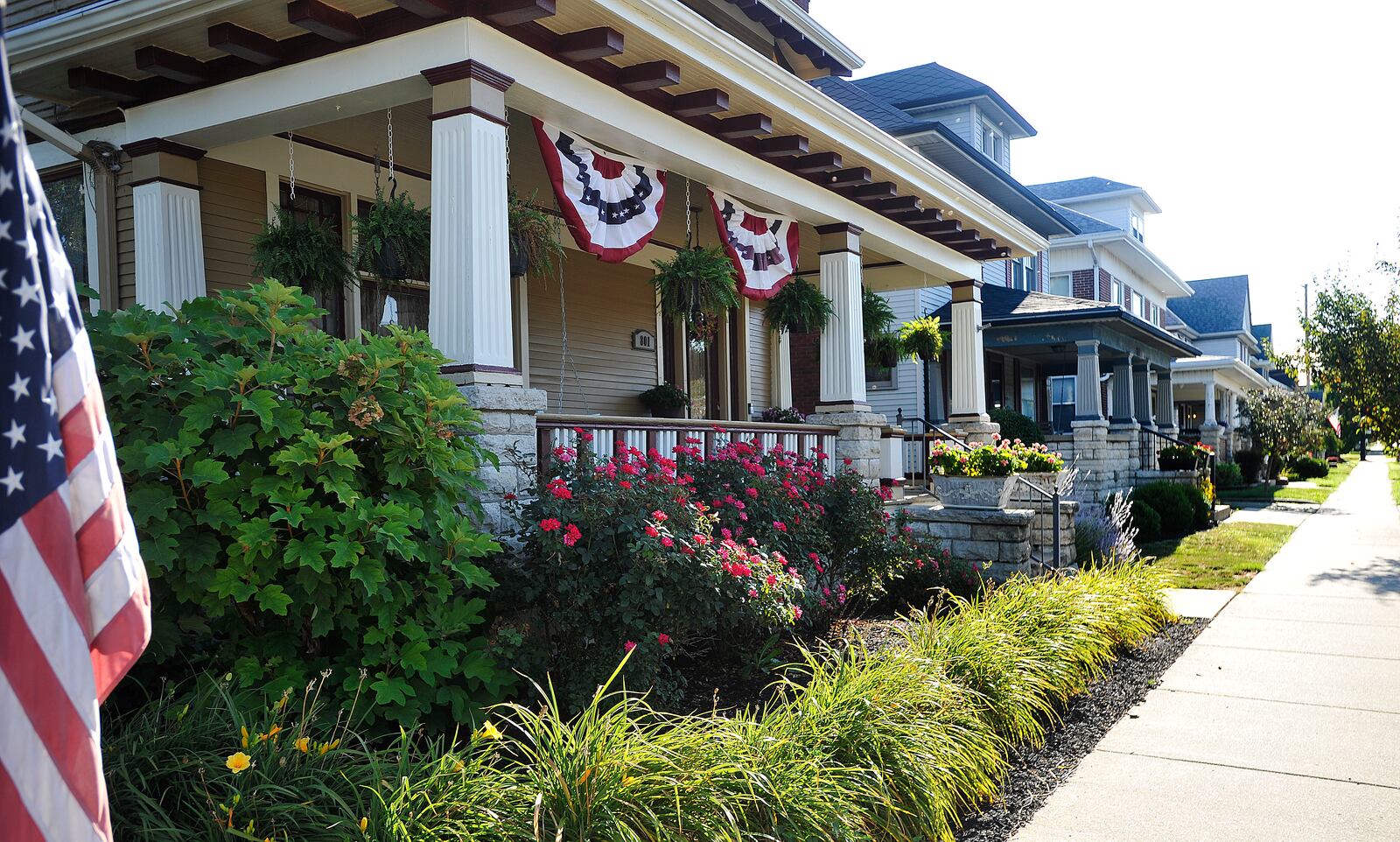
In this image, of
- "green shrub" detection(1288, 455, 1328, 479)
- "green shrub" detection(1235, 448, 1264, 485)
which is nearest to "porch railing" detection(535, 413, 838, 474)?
"green shrub" detection(1235, 448, 1264, 485)

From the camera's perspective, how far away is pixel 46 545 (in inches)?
62.2

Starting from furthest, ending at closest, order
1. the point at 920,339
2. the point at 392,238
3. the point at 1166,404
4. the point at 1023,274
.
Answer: the point at 1166,404 → the point at 1023,274 → the point at 920,339 → the point at 392,238

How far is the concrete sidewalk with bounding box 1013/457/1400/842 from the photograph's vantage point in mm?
4305

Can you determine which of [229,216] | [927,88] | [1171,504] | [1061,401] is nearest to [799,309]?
[229,216]

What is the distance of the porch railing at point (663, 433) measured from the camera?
681cm

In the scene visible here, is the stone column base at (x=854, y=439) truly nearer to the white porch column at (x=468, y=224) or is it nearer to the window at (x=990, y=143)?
the white porch column at (x=468, y=224)

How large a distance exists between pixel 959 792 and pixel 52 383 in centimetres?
396

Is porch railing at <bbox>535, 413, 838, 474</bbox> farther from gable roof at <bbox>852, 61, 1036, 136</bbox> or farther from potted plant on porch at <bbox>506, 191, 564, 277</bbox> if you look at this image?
gable roof at <bbox>852, 61, 1036, 136</bbox>

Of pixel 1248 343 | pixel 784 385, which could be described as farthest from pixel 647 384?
pixel 1248 343

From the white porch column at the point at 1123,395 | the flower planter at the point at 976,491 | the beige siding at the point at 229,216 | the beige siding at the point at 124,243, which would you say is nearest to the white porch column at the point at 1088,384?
the white porch column at the point at 1123,395

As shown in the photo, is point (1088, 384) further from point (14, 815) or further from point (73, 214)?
point (14, 815)

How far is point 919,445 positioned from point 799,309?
6923 millimetres

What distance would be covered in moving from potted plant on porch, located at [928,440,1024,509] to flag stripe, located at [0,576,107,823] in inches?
363

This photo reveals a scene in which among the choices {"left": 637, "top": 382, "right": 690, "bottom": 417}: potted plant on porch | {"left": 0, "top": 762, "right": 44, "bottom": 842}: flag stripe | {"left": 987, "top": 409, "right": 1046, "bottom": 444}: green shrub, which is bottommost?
{"left": 0, "top": 762, "right": 44, "bottom": 842}: flag stripe
